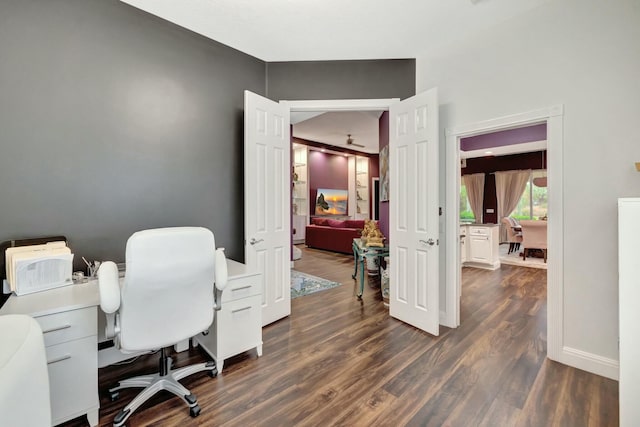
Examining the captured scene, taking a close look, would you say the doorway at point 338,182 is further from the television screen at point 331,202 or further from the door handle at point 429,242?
the door handle at point 429,242

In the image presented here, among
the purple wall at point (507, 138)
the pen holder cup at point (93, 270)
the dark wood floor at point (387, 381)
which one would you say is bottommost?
the dark wood floor at point (387, 381)

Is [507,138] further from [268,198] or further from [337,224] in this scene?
[268,198]

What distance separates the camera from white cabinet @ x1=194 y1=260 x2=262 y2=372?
2.14 meters

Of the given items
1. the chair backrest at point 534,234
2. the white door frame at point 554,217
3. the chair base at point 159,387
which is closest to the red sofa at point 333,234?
the chair backrest at point 534,234

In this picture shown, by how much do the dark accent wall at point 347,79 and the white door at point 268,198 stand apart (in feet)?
1.30

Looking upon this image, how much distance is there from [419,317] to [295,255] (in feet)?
11.1

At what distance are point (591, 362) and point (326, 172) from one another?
784 cm

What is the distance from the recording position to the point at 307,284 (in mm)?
4348

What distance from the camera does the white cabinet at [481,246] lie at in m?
5.36

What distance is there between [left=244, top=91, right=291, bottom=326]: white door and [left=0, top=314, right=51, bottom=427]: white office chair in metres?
1.88

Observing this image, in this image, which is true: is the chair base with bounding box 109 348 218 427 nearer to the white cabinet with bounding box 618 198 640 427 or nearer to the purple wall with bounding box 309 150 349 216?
the white cabinet with bounding box 618 198 640 427

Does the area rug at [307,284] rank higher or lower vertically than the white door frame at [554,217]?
lower

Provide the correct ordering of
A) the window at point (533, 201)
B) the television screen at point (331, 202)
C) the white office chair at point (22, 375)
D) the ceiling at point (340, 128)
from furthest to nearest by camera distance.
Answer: the television screen at point (331, 202)
the window at point (533, 201)
the ceiling at point (340, 128)
the white office chair at point (22, 375)

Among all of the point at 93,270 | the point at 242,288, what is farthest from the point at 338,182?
the point at 93,270
